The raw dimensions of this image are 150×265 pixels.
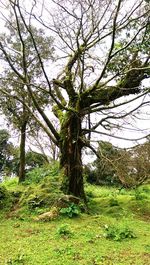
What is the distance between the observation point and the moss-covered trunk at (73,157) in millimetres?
10734

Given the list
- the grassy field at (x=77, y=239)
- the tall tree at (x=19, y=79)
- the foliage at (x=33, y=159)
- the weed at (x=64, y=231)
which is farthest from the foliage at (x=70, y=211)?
the foliage at (x=33, y=159)

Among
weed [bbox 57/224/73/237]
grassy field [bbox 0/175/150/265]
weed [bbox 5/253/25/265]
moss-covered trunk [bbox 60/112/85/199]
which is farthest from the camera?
moss-covered trunk [bbox 60/112/85/199]

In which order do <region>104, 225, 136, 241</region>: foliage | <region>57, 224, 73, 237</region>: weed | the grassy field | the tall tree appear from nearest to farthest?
the grassy field → <region>104, 225, 136, 241</region>: foliage → <region>57, 224, 73, 237</region>: weed → the tall tree

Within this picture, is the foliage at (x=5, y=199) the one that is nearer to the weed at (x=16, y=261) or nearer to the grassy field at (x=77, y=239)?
the grassy field at (x=77, y=239)

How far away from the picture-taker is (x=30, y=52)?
1830 centimetres

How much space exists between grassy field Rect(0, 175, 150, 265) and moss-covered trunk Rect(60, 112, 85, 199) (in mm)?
913

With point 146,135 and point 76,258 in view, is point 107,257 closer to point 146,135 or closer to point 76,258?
point 76,258

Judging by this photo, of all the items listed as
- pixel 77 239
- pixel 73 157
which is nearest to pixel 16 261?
pixel 77 239

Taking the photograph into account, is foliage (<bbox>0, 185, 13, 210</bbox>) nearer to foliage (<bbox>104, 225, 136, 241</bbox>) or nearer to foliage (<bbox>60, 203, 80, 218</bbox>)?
foliage (<bbox>60, 203, 80, 218</bbox>)

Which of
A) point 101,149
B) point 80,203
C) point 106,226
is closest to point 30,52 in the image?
point 101,149

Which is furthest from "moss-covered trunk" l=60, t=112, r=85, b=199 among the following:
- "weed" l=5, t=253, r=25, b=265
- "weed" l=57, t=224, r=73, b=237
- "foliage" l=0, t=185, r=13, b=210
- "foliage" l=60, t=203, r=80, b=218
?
"weed" l=5, t=253, r=25, b=265

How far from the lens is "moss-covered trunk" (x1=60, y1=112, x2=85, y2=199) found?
1073 cm

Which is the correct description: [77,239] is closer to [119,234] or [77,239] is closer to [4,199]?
[119,234]

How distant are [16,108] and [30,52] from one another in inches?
117
